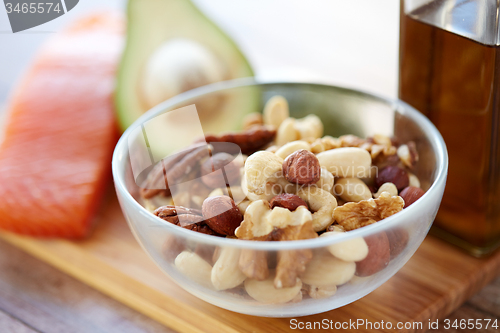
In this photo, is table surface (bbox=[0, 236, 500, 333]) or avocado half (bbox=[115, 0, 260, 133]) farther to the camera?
avocado half (bbox=[115, 0, 260, 133])

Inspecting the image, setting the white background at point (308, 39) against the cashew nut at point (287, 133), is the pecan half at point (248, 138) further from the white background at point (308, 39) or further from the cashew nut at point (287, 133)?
the white background at point (308, 39)

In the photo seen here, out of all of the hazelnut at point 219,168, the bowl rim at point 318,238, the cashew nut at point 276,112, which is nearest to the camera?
the bowl rim at point 318,238

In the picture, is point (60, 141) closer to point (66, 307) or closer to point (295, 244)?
point (66, 307)

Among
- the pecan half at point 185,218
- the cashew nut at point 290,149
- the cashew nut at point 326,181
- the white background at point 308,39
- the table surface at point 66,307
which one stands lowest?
the table surface at point 66,307

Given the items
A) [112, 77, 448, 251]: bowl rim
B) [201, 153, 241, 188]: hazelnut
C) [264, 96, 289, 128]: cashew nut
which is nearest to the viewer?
[112, 77, 448, 251]: bowl rim

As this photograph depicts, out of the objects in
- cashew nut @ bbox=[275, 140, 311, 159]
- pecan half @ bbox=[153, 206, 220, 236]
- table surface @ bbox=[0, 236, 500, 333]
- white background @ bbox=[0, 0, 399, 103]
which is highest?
cashew nut @ bbox=[275, 140, 311, 159]

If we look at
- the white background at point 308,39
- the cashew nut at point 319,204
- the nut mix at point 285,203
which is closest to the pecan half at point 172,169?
the nut mix at point 285,203

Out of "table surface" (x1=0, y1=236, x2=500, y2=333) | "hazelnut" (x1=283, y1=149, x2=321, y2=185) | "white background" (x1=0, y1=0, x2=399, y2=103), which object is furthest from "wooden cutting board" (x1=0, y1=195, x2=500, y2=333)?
"white background" (x1=0, y1=0, x2=399, y2=103)

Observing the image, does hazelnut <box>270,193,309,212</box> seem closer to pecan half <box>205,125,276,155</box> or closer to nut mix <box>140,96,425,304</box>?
nut mix <box>140,96,425,304</box>
